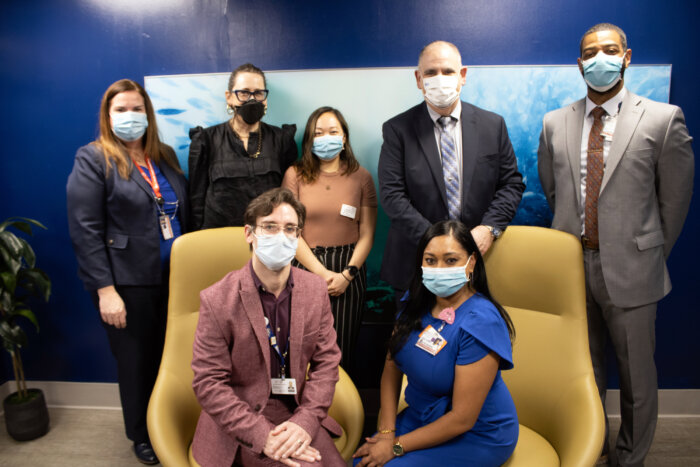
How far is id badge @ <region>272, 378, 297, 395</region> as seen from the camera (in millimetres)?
1762

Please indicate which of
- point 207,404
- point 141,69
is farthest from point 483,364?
point 141,69

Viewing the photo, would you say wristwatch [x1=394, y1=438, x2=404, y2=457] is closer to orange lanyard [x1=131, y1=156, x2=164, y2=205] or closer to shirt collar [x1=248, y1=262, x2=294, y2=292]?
shirt collar [x1=248, y1=262, x2=294, y2=292]

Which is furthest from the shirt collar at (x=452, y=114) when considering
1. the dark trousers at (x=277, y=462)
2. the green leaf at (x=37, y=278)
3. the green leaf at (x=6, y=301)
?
the green leaf at (x=6, y=301)

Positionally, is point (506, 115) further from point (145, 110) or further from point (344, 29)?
point (145, 110)

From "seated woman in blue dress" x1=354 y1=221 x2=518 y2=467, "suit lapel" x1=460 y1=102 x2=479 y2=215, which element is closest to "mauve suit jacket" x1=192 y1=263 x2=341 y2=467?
"seated woman in blue dress" x1=354 y1=221 x2=518 y2=467

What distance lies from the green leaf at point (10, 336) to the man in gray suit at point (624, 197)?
285cm

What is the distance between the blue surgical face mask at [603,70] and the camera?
83.7 inches

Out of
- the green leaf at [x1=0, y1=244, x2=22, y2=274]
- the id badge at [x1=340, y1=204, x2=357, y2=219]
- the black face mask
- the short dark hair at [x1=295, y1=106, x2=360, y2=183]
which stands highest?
the black face mask

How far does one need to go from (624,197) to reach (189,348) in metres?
1.96

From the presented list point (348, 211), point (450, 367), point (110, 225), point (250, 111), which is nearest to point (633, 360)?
point (450, 367)

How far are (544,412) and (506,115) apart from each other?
162 cm

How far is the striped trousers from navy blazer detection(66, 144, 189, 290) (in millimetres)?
720

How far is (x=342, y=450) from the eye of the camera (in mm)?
1847

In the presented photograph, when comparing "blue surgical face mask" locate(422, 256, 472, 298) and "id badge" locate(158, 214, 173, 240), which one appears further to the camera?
"id badge" locate(158, 214, 173, 240)
